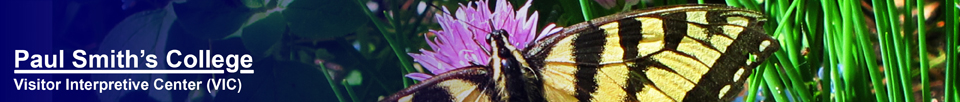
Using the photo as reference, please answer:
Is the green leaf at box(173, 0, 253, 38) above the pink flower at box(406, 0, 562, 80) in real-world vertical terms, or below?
above

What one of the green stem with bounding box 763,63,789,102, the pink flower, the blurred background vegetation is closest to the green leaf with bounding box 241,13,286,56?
the blurred background vegetation

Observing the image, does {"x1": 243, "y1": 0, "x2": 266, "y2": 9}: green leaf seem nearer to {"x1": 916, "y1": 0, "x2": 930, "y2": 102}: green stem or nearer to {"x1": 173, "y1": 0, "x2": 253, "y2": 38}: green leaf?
{"x1": 173, "y1": 0, "x2": 253, "y2": 38}: green leaf

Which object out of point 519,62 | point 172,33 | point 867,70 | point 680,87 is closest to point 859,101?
point 867,70

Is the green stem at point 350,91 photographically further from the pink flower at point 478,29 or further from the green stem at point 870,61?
the green stem at point 870,61

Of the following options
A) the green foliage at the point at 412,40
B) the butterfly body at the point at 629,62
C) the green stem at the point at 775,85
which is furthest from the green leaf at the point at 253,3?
the green stem at the point at 775,85

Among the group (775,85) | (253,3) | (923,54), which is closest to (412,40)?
(253,3)

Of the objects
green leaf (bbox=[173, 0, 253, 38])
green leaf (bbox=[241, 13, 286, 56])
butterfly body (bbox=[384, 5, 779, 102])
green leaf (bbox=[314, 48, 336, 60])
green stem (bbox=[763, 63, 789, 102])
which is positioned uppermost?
green leaf (bbox=[173, 0, 253, 38])
